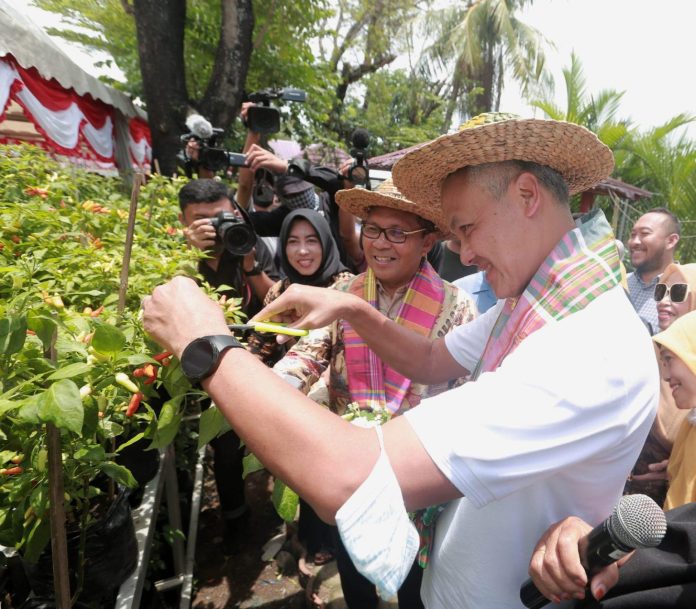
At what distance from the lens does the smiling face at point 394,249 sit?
204cm

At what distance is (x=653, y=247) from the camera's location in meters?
3.98

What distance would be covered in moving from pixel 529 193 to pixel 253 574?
263 centimetres

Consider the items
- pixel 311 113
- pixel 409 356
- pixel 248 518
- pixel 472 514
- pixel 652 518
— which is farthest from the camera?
pixel 311 113

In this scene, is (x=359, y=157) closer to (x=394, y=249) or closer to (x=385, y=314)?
(x=394, y=249)

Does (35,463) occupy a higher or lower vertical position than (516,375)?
lower

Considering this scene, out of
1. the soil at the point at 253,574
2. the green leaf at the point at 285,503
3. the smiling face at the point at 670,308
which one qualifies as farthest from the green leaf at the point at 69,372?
the smiling face at the point at 670,308

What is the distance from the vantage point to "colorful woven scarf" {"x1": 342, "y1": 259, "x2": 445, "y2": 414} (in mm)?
1920

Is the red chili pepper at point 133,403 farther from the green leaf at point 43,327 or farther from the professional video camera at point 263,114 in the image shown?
the professional video camera at point 263,114

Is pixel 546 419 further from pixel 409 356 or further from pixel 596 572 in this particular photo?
pixel 409 356

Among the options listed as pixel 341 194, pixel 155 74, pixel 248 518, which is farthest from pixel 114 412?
pixel 155 74

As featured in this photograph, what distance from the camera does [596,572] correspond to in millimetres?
876

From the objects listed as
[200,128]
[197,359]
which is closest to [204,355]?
[197,359]

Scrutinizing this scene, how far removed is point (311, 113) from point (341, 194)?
9451mm

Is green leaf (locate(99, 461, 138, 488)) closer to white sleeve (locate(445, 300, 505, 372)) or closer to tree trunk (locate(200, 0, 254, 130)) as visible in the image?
white sleeve (locate(445, 300, 505, 372))
